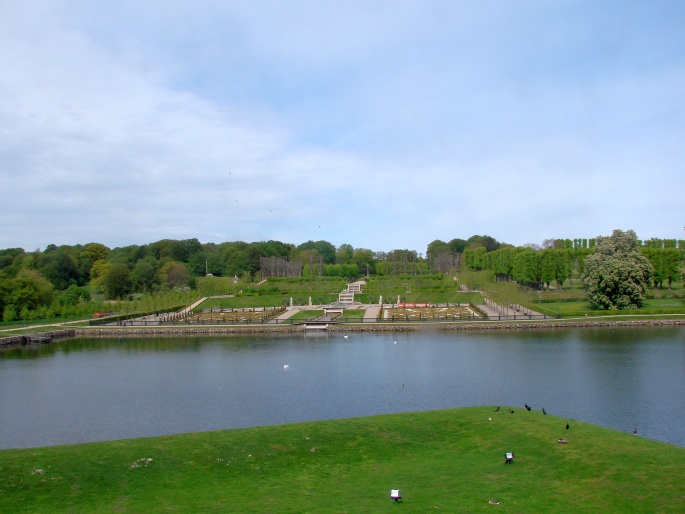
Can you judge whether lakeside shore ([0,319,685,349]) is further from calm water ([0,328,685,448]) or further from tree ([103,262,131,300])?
tree ([103,262,131,300])

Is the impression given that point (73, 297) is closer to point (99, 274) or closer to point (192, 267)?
point (99, 274)

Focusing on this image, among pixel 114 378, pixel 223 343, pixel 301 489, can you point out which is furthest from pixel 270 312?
pixel 301 489

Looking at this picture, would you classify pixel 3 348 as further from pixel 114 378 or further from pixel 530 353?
pixel 530 353

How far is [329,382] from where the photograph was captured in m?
28.2

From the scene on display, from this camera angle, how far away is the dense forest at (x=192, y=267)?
64750mm

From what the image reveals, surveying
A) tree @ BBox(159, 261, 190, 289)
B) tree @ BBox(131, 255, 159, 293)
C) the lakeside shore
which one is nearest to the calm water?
the lakeside shore

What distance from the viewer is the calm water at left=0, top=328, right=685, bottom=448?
21844 mm

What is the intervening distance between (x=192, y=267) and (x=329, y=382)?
3409 inches

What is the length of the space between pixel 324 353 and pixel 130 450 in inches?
890

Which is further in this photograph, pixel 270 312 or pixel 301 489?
pixel 270 312

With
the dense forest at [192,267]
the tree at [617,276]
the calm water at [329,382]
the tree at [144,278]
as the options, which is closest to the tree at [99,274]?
the dense forest at [192,267]

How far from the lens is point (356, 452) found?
1614 centimetres

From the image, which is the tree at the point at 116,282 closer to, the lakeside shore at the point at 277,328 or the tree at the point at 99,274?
the tree at the point at 99,274

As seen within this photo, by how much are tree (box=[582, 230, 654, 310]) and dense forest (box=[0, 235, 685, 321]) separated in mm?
11929
